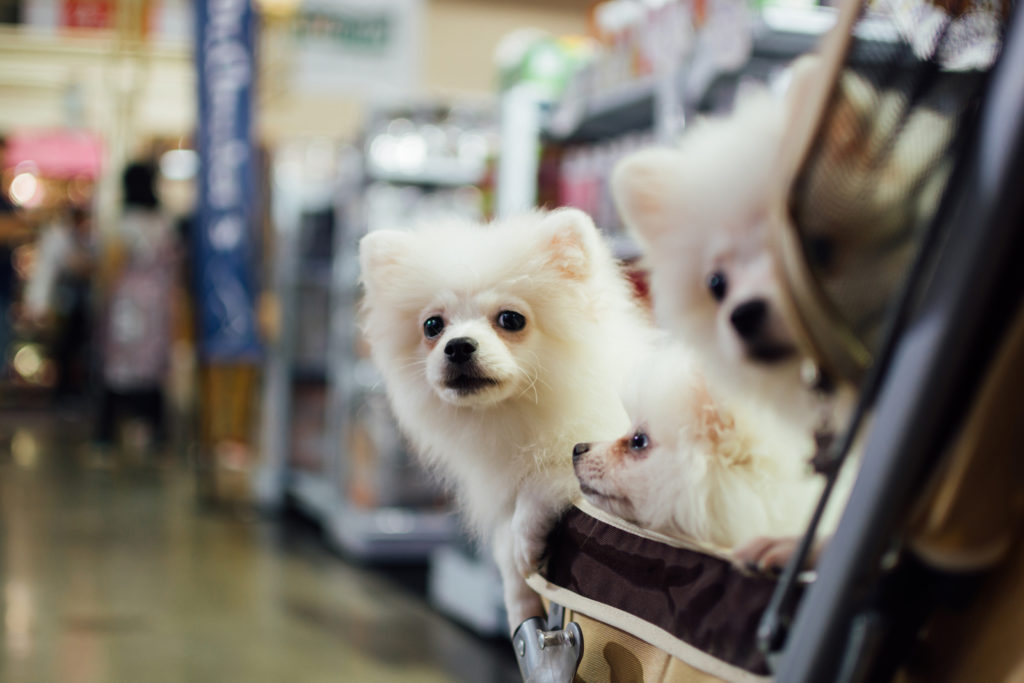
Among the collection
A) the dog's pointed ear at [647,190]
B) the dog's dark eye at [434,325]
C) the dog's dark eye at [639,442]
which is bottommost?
the dog's dark eye at [639,442]

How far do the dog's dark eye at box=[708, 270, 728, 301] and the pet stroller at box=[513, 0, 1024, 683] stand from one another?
5cm

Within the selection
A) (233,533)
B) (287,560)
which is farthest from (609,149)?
(233,533)

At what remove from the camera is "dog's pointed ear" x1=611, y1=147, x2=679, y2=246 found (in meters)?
0.55

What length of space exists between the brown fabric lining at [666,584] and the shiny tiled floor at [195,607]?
7.07ft

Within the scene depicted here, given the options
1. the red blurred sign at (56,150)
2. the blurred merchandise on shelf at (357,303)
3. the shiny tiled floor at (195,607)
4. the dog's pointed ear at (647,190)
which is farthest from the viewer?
the red blurred sign at (56,150)

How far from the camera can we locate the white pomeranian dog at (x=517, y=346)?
27.4 inches

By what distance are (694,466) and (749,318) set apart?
0.44 ft

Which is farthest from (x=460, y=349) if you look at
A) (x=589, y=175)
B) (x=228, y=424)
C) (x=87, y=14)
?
(x=87, y=14)

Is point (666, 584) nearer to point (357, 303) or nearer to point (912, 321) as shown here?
point (912, 321)

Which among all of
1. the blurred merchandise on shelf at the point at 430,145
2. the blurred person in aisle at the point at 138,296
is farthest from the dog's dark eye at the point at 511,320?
the blurred person in aisle at the point at 138,296

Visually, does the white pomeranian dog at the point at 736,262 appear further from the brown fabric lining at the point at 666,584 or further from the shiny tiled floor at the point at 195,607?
the shiny tiled floor at the point at 195,607

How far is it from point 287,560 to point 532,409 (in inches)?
143

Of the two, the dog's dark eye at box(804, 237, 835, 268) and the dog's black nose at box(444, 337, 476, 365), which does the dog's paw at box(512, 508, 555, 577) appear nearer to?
the dog's black nose at box(444, 337, 476, 365)

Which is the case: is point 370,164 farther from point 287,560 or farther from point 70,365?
point 70,365
